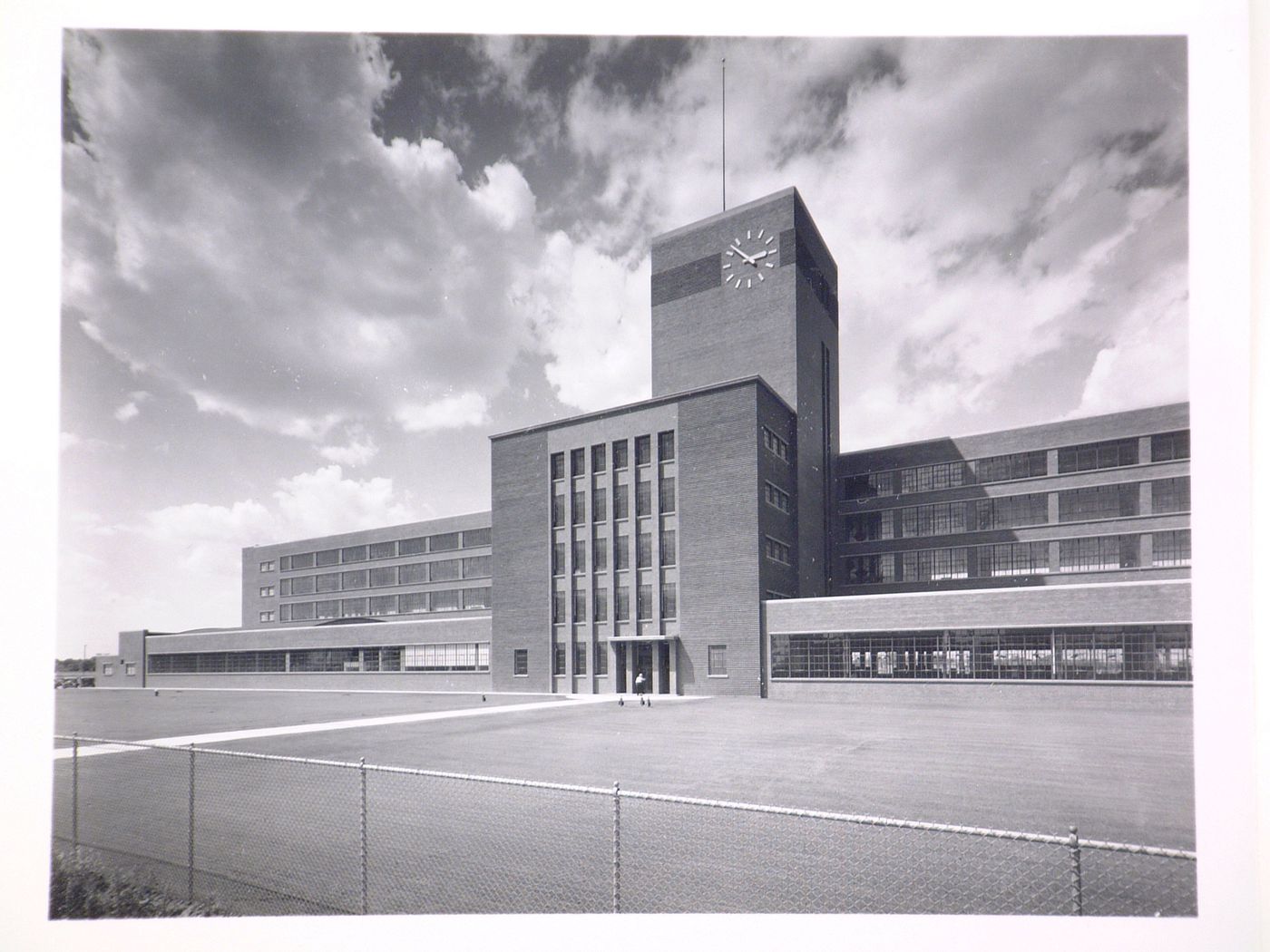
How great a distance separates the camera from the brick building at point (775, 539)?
3228cm

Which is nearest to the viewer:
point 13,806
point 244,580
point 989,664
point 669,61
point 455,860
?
point 455,860

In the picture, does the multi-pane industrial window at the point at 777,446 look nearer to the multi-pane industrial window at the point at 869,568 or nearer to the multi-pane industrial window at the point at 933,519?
the multi-pane industrial window at the point at 933,519

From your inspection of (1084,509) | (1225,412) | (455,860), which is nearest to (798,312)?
(1084,509)

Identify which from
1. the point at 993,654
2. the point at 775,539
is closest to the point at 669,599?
the point at 775,539

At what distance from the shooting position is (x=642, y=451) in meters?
39.9

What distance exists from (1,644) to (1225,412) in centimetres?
1487

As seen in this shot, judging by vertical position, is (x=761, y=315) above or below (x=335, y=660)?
above

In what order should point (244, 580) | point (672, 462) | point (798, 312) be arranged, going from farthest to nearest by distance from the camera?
point (244, 580) → point (798, 312) → point (672, 462)

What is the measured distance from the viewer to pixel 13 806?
9617 mm

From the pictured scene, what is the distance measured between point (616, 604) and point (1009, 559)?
898 inches

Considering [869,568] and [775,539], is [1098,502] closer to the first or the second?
[869,568]

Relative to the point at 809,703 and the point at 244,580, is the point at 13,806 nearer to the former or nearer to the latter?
the point at 809,703

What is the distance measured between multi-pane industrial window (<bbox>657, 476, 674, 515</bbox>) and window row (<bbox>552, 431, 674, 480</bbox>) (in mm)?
1035

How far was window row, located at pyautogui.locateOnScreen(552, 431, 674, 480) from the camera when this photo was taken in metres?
39.2
